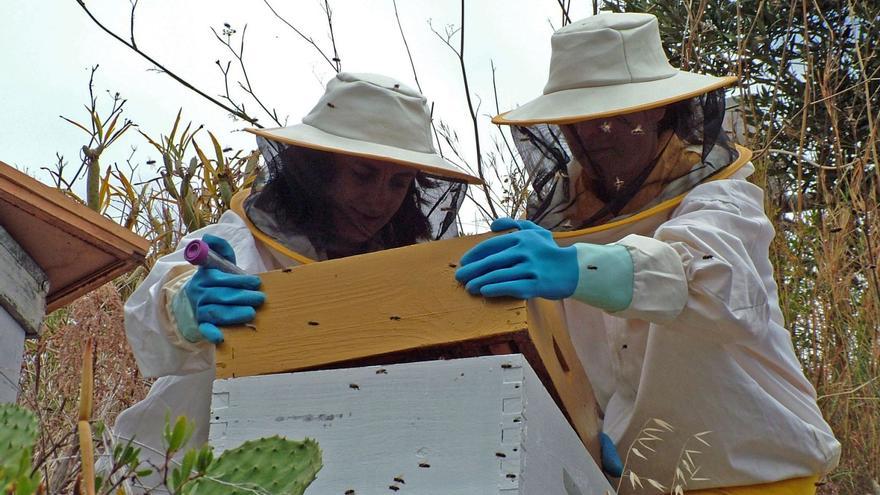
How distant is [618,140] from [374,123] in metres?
0.72

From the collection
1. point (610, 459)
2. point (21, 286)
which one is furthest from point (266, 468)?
point (21, 286)

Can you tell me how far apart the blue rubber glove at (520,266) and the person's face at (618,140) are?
62cm

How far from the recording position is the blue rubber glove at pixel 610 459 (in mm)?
2664

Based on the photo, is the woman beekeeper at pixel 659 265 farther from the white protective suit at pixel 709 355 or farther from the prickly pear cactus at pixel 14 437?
the prickly pear cactus at pixel 14 437

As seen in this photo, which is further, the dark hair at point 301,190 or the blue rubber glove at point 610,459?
the dark hair at point 301,190

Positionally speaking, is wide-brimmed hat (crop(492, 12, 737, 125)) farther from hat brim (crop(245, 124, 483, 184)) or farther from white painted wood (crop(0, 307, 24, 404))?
white painted wood (crop(0, 307, 24, 404))

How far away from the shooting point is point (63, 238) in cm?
311

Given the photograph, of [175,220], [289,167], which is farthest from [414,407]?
[175,220]

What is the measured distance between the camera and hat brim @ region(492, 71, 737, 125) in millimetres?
2672

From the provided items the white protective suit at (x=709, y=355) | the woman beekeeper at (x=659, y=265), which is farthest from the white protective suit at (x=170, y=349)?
the white protective suit at (x=709, y=355)

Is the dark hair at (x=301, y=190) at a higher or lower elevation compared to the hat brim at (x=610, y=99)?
lower

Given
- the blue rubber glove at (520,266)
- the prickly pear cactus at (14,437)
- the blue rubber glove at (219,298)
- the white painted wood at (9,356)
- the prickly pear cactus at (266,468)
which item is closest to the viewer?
the prickly pear cactus at (14,437)

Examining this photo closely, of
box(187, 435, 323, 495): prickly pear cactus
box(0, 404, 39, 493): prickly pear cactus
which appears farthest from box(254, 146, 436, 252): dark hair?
box(0, 404, 39, 493): prickly pear cactus

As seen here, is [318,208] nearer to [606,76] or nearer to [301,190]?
[301,190]
